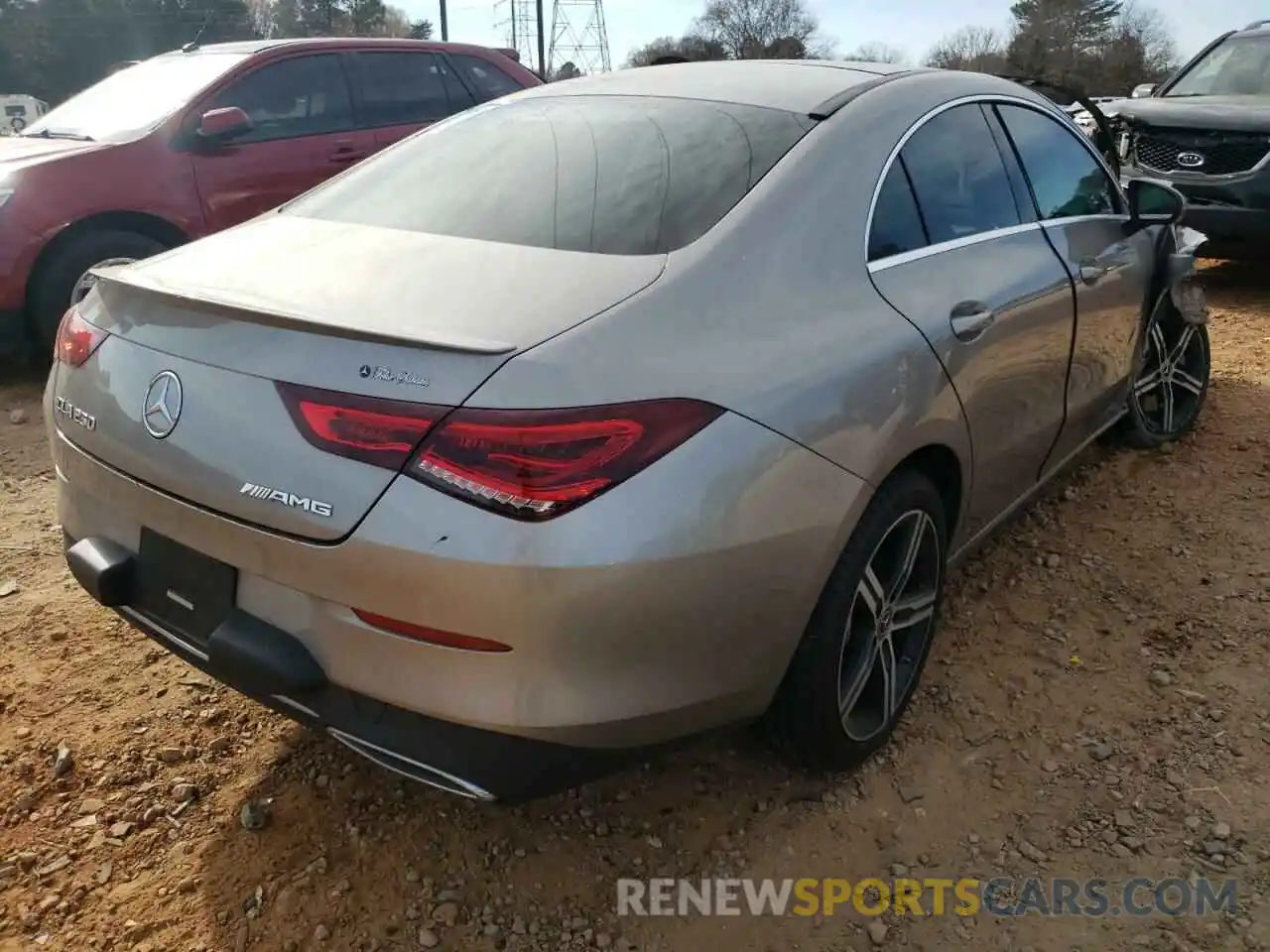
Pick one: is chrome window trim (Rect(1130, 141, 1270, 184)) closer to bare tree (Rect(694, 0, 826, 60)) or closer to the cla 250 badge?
the cla 250 badge

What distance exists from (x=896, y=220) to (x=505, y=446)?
1.25 metres

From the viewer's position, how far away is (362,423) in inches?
66.7

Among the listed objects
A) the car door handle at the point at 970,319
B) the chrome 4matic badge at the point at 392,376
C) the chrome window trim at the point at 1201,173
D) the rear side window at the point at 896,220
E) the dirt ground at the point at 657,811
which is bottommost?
the dirt ground at the point at 657,811

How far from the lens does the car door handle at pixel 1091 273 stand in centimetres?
320

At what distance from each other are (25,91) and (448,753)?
43.0 m

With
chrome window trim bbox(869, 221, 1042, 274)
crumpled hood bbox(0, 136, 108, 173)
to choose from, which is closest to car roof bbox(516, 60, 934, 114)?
chrome window trim bbox(869, 221, 1042, 274)

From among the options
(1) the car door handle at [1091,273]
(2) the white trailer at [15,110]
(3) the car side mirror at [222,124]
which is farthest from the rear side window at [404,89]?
(2) the white trailer at [15,110]

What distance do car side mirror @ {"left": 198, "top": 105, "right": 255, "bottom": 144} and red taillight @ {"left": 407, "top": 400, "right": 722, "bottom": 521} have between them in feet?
15.0

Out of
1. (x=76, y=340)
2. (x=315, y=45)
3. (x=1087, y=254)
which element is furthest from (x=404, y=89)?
(x=76, y=340)

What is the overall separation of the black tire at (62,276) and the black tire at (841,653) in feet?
14.1

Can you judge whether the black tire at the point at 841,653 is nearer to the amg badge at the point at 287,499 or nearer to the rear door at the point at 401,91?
the amg badge at the point at 287,499

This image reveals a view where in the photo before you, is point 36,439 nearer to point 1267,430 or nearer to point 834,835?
point 834,835

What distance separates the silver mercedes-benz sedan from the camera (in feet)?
5.49

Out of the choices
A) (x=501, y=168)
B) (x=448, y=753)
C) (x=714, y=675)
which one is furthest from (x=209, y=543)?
(x=501, y=168)
